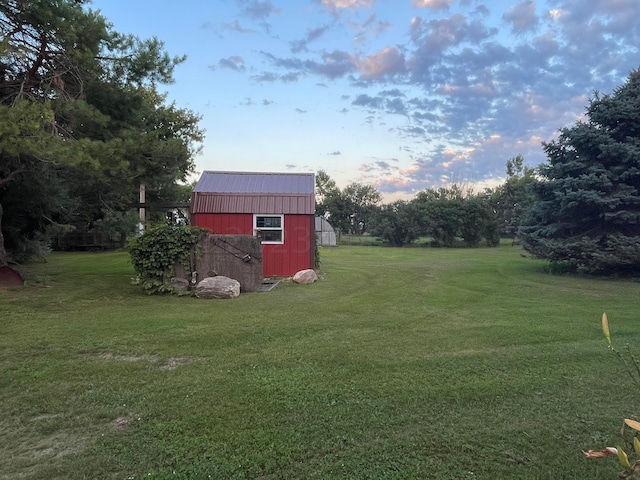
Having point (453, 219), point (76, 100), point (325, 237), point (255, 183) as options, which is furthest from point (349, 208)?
point (76, 100)

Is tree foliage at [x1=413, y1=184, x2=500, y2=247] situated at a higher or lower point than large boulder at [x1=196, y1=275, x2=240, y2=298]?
higher

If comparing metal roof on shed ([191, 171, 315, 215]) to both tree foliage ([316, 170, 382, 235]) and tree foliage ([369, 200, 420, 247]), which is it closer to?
tree foliage ([369, 200, 420, 247])

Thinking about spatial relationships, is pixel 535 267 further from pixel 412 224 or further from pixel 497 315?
pixel 412 224

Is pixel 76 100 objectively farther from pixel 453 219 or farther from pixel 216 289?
pixel 453 219

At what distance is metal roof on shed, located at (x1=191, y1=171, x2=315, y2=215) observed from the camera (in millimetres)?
12969

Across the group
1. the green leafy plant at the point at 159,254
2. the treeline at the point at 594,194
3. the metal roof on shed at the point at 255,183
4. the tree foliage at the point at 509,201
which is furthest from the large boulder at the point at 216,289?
the tree foliage at the point at 509,201

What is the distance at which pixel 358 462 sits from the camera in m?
2.72

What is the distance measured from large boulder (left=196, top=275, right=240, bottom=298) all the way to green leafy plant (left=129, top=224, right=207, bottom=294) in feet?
2.60

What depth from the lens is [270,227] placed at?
42.7 ft

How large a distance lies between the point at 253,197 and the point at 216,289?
479 cm

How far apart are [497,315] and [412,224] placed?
26.1m

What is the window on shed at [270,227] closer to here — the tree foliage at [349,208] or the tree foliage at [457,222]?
the tree foliage at [457,222]

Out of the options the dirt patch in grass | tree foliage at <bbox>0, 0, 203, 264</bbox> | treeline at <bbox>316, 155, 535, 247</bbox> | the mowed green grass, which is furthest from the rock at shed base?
treeline at <bbox>316, 155, 535, 247</bbox>

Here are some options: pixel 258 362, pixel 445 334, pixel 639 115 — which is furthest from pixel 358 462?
pixel 639 115
